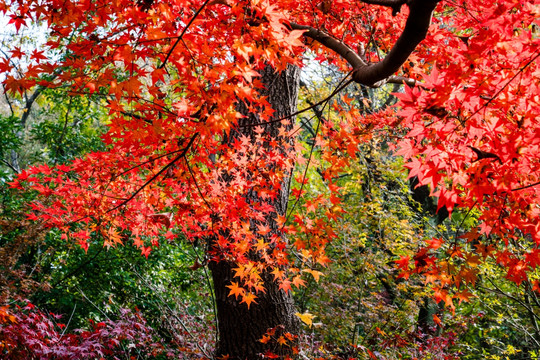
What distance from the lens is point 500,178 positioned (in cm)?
185

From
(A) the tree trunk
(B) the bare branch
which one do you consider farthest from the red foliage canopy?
(A) the tree trunk

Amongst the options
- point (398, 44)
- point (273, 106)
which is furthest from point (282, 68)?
point (273, 106)

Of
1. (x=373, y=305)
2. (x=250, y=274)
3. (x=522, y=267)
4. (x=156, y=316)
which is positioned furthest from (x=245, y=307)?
(x=156, y=316)

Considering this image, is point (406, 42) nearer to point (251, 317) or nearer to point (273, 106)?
point (273, 106)

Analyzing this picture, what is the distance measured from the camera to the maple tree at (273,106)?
60.4 inches

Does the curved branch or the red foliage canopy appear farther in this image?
the red foliage canopy

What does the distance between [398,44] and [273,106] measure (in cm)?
197

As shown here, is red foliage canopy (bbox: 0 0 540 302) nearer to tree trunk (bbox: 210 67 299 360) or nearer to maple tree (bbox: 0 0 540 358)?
maple tree (bbox: 0 0 540 358)

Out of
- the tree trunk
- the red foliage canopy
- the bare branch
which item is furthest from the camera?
the tree trunk

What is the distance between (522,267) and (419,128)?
4.44 feet

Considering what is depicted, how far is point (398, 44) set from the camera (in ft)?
5.23

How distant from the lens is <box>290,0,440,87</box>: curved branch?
140cm

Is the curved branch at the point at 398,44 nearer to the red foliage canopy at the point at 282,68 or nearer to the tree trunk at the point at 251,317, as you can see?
the red foliage canopy at the point at 282,68

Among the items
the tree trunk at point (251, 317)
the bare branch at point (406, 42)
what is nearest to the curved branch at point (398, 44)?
the bare branch at point (406, 42)
